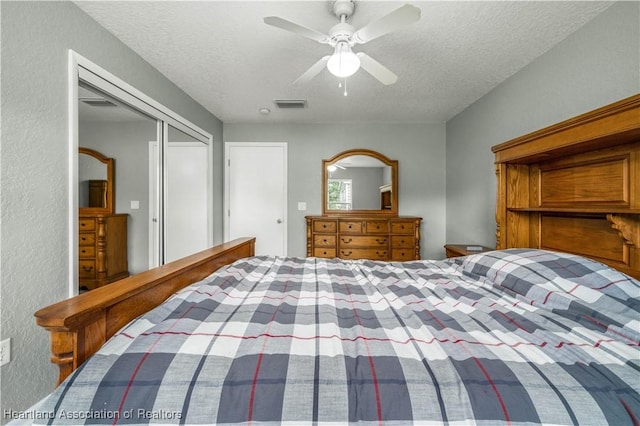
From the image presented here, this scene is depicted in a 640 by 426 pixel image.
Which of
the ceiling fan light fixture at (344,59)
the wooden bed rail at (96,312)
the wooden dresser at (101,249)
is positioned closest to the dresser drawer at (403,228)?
the ceiling fan light fixture at (344,59)

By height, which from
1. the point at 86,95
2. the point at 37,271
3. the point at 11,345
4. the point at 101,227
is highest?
the point at 86,95

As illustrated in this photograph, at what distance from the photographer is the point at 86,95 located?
1.80 metres

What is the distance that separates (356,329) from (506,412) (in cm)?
46

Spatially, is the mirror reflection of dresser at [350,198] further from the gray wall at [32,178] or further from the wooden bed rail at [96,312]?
the gray wall at [32,178]

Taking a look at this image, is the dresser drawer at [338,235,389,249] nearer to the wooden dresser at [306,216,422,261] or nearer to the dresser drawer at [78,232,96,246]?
the wooden dresser at [306,216,422,261]

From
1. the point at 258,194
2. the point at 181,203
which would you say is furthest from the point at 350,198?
the point at 181,203

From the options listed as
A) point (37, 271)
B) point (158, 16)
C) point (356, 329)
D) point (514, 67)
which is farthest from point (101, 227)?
point (514, 67)

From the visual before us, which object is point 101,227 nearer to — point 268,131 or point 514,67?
point 268,131

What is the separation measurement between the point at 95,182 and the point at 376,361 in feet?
7.00

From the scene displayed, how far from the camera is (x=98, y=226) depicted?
192 cm

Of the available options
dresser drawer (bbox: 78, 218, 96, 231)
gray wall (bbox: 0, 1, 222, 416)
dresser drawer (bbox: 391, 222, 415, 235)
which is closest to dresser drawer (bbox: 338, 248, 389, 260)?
dresser drawer (bbox: 391, 222, 415, 235)

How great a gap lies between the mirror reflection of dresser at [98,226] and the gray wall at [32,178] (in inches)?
5.8

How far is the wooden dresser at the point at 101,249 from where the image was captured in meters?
1.78

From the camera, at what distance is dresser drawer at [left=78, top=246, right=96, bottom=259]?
1761 millimetres
